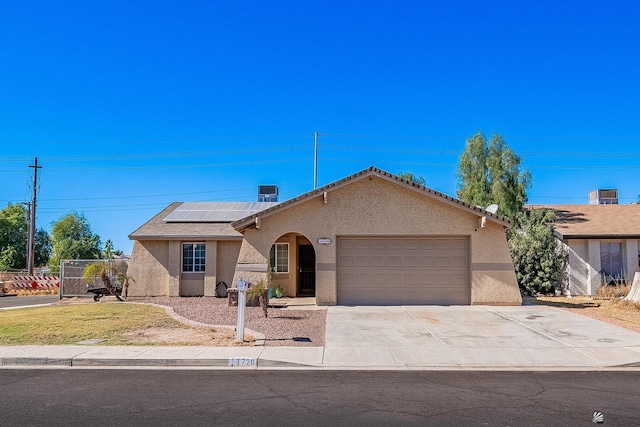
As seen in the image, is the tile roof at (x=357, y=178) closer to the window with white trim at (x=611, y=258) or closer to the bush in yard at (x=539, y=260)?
the bush in yard at (x=539, y=260)

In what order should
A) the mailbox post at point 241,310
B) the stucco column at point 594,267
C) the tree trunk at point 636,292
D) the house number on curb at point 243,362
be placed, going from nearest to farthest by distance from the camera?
the house number on curb at point 243,362, the mailbox post at point 241,310, the tree trunk at point 636,292, the stucco column at point 594,267

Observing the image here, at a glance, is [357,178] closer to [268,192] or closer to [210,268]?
[210,268]

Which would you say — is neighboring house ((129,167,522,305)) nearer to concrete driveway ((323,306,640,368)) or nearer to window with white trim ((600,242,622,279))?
concrete driveway ((323,306,640,368))

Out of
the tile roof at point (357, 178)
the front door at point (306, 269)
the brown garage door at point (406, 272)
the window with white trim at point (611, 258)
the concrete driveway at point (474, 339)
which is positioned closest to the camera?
the concrete driveway at point (474, 339)

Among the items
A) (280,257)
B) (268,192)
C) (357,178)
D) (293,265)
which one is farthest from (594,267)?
(268,192)

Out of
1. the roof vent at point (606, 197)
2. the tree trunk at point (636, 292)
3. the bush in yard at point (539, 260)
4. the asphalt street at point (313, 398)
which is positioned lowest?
the asphalt street at point (313, 398)

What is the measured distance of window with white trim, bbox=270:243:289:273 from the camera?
21.9 metres

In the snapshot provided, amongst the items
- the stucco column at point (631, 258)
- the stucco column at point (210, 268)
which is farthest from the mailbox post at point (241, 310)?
the stucco column at point (631, 258)

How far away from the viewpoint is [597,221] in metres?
24.4

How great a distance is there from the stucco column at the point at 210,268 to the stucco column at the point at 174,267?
111cm

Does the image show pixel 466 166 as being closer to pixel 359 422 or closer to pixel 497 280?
pixel 497 280

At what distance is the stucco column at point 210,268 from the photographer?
2142cm

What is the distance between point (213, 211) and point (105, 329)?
12264mm

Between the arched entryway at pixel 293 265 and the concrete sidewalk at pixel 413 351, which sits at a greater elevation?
the arched entryway at pixel 293 265
